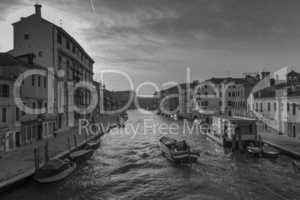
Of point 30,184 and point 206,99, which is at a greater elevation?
point 206,99

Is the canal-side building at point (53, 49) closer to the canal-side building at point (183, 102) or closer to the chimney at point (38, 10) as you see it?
the chimney at point (38, 10)

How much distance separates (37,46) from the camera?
35.6m

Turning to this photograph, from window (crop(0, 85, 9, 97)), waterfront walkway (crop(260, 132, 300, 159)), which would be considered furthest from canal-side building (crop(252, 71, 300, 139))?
window (crop(0, 85, 9, 97))

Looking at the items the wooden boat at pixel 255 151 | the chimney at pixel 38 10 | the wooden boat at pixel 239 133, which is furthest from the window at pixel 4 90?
the wooden boat at pixel 255 151

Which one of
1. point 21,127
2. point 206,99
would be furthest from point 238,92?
point 21,127

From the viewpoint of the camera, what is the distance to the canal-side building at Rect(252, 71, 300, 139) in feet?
99.5

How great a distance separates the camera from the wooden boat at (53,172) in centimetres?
1694

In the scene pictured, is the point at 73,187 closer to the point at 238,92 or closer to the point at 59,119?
the point at 59,119

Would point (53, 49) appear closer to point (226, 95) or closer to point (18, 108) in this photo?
point (18, 108)

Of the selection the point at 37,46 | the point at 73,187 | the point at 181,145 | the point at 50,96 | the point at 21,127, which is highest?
the point at 37,46

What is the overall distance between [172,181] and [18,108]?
62.7 feet

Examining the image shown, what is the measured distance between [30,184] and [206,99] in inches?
2593

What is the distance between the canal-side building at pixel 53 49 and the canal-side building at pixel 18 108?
4.91 meters

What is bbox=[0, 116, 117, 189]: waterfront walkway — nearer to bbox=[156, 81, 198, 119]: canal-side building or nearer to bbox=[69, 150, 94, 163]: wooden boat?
bbox=[69, 150, 94, 163]: wooden boat
